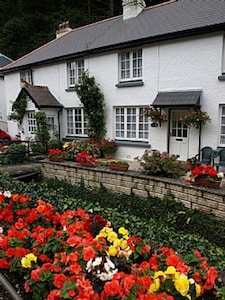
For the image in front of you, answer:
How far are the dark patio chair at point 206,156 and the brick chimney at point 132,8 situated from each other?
359 inches

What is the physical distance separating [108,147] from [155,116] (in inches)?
112

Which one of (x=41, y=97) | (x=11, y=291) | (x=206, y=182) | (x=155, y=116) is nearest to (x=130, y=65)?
(x=155, y=116)

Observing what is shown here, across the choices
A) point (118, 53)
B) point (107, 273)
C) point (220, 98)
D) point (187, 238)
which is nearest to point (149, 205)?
point (187, 238)

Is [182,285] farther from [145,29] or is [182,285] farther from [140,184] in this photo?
[145,29]

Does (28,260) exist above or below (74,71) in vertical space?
below

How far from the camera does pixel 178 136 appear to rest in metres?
11.0

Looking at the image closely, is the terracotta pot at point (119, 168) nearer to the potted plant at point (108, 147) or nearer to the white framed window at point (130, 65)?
the potted plant at point (108, 147)

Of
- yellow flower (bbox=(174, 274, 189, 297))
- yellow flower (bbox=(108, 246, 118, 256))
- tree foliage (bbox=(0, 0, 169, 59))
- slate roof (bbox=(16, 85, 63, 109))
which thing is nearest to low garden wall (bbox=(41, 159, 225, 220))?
yellow flower (bbox=(108, 246, 118, 256))

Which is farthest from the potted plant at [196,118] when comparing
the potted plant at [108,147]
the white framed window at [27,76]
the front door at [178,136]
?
the white framed window at [27,76]

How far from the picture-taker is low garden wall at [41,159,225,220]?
5.78 metres

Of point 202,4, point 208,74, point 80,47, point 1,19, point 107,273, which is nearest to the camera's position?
point 107,273

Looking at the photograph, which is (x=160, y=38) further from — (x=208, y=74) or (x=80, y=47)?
(x=80, y=47)

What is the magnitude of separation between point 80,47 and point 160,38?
215 inches

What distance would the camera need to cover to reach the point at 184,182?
6418 mm
